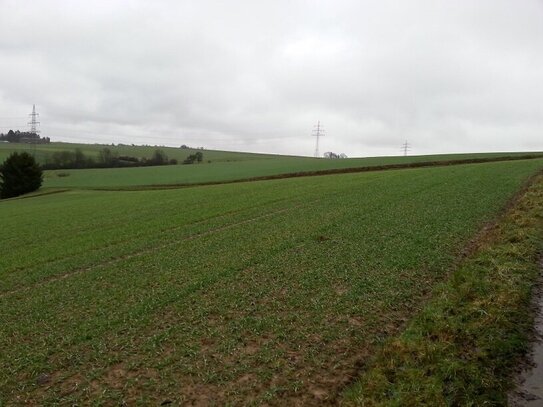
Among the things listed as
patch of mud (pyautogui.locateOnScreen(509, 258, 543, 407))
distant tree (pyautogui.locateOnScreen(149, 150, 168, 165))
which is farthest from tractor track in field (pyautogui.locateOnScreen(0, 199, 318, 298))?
distant tree (pyautogui.locateOnScreen(149, 150, 168, 165))

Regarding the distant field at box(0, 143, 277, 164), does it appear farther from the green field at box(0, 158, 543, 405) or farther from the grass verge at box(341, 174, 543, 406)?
the grass verge at box(341, 174, 543, 406)

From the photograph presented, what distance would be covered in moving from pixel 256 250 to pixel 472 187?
1770 cm

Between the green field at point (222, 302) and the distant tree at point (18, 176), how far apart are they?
182 ft

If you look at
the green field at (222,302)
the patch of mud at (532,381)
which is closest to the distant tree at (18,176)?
the green field at (222,302)

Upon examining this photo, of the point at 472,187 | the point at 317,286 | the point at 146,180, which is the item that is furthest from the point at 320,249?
the point at 146,180

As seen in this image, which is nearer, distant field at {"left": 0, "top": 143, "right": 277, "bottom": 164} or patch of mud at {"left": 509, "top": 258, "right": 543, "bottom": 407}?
patch of mud at {"left": 509, "top": 258, "right": 543, "bottom": 407}

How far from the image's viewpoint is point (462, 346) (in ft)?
21.1

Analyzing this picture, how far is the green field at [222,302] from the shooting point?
20.7 ft

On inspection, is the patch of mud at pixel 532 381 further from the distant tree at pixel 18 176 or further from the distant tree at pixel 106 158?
the distant tree at pixel 106 158

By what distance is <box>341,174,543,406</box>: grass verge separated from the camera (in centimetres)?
537

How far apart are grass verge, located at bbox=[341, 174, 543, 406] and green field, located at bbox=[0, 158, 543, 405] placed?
485mm

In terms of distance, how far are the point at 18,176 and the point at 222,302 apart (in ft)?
235

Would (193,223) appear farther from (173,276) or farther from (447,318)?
(447,318)

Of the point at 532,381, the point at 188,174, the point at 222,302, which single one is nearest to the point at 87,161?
the point at 188,174
